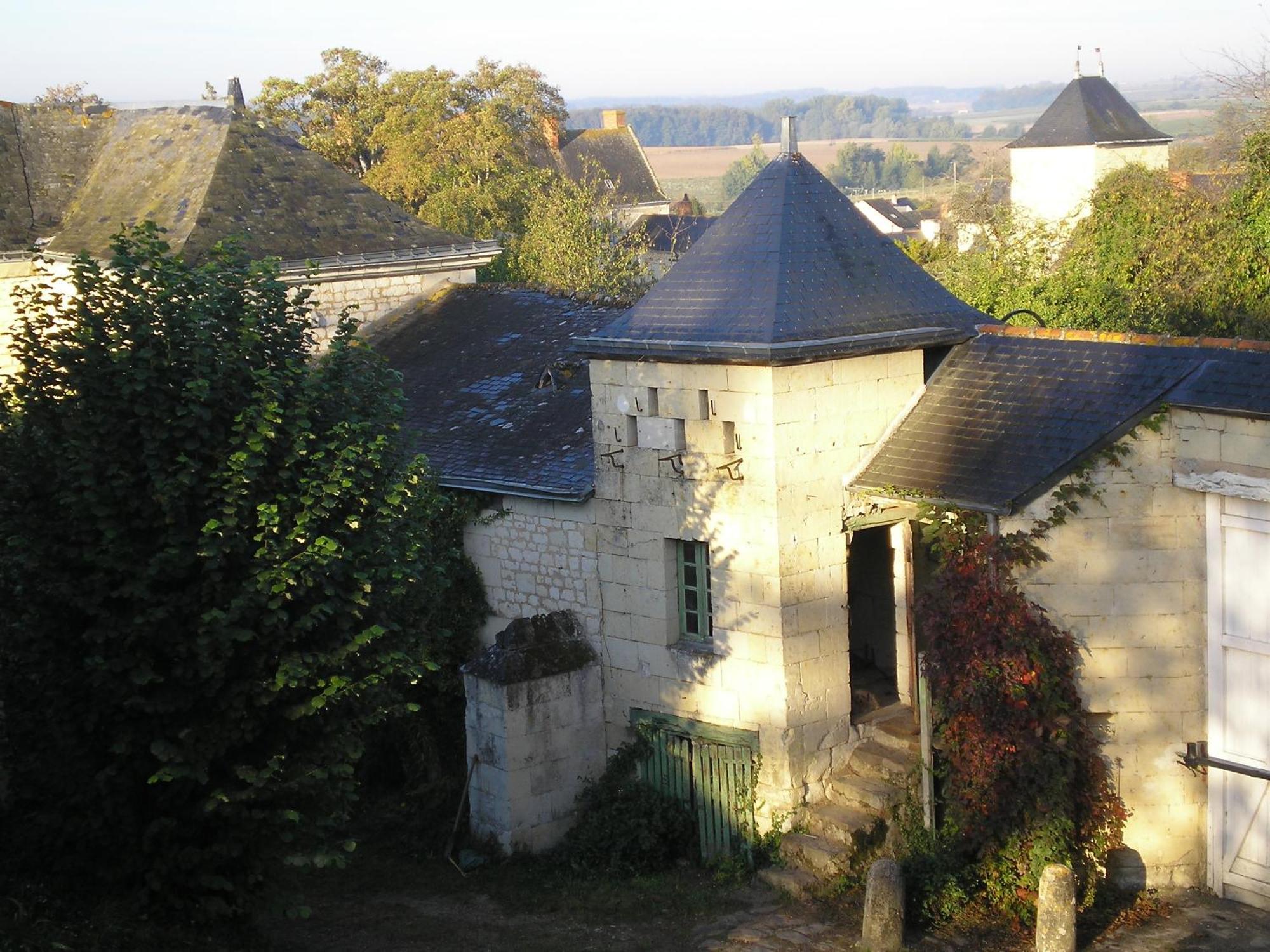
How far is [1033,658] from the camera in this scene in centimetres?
1028

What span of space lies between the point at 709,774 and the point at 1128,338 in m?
5.25

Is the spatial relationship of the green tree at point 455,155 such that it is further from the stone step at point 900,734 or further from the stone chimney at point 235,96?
the stone step at point 900,734

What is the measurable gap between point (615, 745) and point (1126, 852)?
482 cm

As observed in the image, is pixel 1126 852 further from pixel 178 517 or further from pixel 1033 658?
pixel 178 517

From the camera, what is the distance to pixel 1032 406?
11344 millimetres

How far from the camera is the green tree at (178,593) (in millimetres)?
8773

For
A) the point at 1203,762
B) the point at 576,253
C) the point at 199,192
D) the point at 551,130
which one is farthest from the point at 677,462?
the point at 551,130

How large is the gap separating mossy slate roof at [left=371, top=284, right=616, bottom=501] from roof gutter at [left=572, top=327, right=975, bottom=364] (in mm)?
1080

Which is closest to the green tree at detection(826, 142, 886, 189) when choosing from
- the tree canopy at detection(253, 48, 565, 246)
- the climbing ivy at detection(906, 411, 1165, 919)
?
the tree canopy at detection(253, 48, 565, 246)

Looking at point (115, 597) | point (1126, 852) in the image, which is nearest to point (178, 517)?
point (115, 597)

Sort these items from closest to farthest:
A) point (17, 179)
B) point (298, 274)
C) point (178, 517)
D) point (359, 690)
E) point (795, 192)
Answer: point (178, 517), point (359, 690), point (795, 192), point (298, 274), point (17, 179)

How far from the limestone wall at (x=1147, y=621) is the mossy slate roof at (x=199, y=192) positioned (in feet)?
43.2

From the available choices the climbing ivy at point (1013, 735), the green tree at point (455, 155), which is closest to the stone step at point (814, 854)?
the climbing ivy at point (1013, 735)

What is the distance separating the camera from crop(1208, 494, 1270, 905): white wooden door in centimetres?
995
